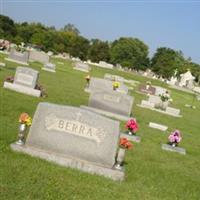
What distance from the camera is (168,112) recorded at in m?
28.4

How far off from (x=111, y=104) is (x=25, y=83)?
3.88 metres

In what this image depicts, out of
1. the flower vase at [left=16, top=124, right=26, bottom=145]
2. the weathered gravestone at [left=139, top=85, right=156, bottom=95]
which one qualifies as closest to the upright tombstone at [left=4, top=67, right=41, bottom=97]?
the flower vase at [left=16, top=124, right=26, bottom=145]

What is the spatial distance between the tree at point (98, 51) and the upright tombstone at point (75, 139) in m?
120

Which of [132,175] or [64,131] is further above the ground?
[64,131]

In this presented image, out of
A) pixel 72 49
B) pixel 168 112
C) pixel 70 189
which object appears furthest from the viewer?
pixel 72 49

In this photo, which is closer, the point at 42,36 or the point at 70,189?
the point at 70,189

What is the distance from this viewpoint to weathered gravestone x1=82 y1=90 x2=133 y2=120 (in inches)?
739

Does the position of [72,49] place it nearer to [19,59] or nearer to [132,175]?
[19,59]

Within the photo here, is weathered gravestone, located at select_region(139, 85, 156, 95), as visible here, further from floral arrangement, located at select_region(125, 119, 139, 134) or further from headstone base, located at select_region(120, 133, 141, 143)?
headstone base, located at select_region(120, 133, 141, 143)

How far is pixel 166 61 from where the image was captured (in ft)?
463

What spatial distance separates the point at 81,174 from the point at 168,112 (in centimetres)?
1990

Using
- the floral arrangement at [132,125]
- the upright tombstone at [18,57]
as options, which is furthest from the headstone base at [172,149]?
the upright tombstone at [18,57]

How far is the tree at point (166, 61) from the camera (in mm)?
136075

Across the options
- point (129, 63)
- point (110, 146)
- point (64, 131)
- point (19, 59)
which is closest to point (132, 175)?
point (110, 146)
